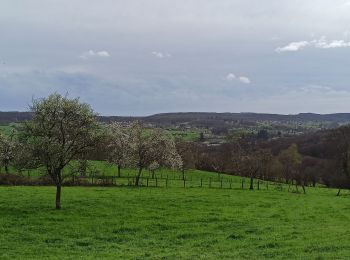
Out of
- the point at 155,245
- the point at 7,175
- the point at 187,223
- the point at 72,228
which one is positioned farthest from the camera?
the point at 7,175

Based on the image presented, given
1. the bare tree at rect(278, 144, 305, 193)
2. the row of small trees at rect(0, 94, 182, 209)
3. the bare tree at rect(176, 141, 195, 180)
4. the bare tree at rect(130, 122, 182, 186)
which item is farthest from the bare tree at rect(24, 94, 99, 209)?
the bare tree at rect(278, 144, 305, 193)

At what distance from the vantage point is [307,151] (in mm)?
158000

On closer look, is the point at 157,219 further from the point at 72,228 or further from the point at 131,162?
the point at 131,162

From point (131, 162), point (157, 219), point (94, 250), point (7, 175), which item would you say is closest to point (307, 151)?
point (131, 162)

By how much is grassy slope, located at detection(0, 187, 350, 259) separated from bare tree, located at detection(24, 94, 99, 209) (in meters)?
4.41

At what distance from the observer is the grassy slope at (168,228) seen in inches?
938

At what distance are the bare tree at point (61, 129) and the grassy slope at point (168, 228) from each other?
4406mm

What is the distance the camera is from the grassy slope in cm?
2381

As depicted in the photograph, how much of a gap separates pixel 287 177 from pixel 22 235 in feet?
296

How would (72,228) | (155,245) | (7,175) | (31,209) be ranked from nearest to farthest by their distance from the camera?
(155,245) < (72,228) < (31,209) < (7,175)

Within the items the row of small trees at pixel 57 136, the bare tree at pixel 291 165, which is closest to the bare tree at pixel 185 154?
the bare tree at pixel 291 165

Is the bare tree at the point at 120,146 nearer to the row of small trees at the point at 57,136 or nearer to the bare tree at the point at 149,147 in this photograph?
the bare tree at the point at 149,147

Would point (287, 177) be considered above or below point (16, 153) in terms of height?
below

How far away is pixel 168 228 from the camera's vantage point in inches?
1251
